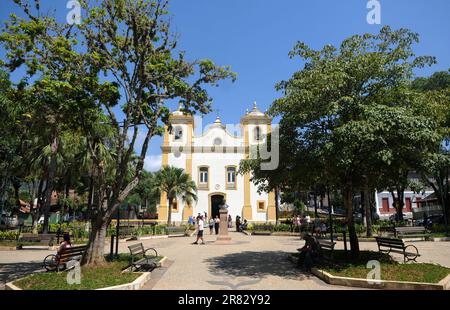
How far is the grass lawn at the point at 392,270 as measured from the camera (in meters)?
7.74

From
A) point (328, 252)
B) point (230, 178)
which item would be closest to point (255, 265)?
point (328, 252)

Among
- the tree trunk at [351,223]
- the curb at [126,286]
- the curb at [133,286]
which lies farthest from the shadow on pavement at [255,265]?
the curb at [126,286]

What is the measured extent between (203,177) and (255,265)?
24.3 metres

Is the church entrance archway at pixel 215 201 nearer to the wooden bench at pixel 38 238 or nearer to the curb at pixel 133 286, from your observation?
the wooden bench at pixel 38 238

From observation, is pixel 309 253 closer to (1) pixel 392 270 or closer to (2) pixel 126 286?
(1) pixel 392 270

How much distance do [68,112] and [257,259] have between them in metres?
7.86

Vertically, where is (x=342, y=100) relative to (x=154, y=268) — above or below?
above

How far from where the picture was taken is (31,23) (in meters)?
8.88

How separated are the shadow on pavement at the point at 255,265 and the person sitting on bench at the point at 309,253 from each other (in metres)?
0.28

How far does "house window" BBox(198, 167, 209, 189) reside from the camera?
34594mm

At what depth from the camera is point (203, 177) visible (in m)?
34.9

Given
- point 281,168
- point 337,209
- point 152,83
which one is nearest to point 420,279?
point 281,168
